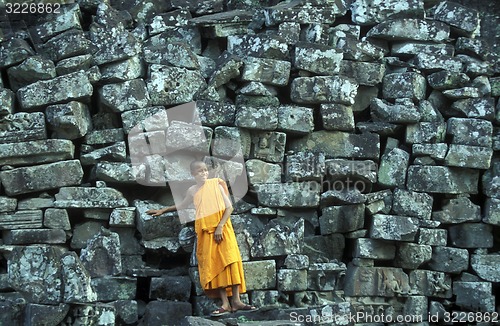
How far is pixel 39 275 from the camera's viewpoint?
8.80 meters

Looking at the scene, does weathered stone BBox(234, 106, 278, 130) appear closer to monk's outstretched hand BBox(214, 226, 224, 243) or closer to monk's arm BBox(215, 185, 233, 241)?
monk's arm BBox(215, 185, 233, 241)

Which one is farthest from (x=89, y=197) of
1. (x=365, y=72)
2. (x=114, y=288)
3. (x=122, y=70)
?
(x=365, y=72)

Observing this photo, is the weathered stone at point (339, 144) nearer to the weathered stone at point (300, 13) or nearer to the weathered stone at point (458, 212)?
the weathered stone at point (458, 212)

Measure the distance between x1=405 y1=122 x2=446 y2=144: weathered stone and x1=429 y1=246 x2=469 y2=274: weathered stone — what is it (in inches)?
45.1

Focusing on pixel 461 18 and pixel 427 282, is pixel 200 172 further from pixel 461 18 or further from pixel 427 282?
pixel 461 18

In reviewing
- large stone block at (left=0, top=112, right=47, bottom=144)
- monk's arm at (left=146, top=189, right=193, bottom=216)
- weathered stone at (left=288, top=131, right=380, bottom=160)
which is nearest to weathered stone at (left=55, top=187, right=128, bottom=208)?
monk's arm at (left=146, top=189, right=193, bottom=216)

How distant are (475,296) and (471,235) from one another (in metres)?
0.65

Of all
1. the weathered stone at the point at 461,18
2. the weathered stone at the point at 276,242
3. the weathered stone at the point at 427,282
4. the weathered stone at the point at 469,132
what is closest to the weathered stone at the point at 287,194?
the weathered stone at the point at 276,242

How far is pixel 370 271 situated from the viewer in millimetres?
11258

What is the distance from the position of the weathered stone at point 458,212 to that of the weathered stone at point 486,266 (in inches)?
15.9

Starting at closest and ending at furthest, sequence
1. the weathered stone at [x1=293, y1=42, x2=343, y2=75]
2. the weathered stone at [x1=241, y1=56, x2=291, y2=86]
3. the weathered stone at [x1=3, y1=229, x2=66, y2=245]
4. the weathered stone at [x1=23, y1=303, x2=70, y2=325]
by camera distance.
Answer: the weathered stone at [x1=23, y1=303, x2=70, y2=325]
the weathered stone at [x1=3, y1=229, x2=66, y2=245]
the weathered stone at [x1=241, y1=56, x2=291, y2=86]
the weathered stone at [x1=293, y1=42, x2=343, y2=75]

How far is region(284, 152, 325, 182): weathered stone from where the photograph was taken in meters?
11.2

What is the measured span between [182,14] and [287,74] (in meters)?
1.30

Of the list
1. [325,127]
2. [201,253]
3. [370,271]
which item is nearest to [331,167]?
[325,127]
